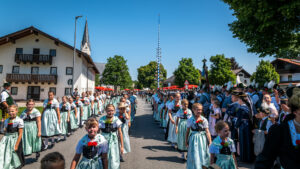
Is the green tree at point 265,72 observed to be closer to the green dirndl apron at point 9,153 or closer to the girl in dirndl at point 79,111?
the girl in dirndl at point 79,111

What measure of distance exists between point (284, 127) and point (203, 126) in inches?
96.8

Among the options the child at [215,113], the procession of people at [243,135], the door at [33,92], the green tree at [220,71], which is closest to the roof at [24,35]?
the door at [33,92]

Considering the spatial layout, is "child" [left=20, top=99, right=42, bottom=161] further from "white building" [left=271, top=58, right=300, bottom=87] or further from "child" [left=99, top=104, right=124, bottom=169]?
"white building" [left=271, top=58, right=300, bottom=87]

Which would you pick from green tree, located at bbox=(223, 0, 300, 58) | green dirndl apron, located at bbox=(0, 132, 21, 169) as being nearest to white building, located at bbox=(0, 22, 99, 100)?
green tree, located at bbox=(223, 0, 300, 58)

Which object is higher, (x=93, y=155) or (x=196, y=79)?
(x=196, y=79)

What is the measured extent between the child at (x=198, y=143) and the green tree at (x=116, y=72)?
1851 inches

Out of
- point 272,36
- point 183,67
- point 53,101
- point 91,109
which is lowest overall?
point 91,109

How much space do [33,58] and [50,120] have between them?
2695cm

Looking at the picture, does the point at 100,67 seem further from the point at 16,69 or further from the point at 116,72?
the point at 16,69

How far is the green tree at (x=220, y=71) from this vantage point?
137 ft

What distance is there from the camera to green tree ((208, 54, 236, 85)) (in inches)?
1647

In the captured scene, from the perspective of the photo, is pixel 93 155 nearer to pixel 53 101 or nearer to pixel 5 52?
pixel 53 101

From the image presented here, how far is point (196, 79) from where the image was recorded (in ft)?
154

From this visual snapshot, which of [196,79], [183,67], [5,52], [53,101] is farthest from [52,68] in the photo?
[196,79]
